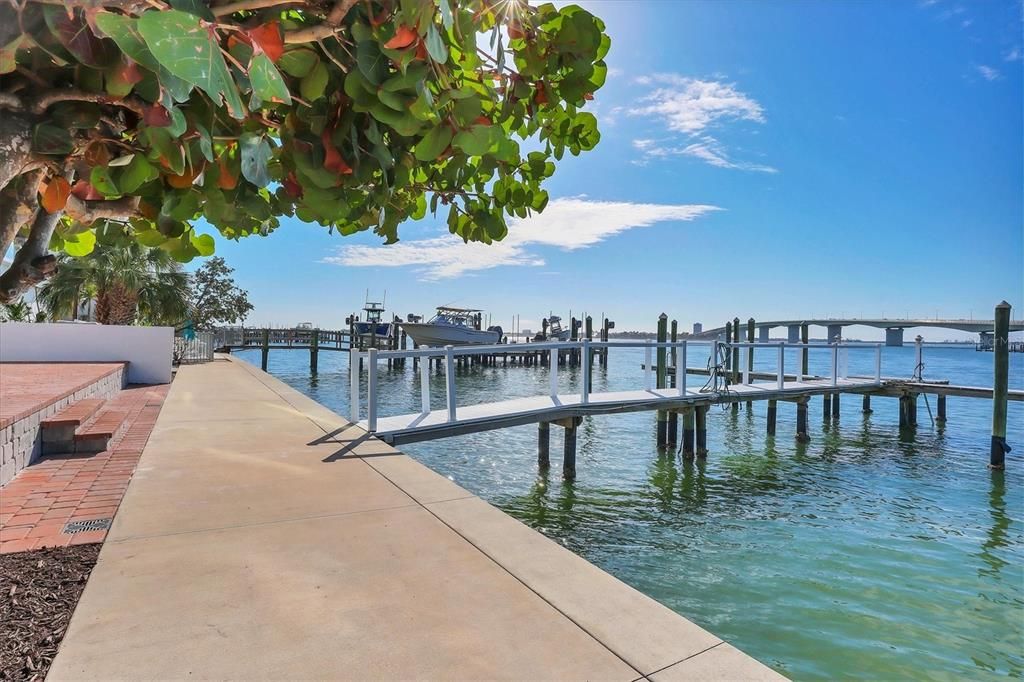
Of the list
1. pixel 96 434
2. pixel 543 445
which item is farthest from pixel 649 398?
pixel 96 434

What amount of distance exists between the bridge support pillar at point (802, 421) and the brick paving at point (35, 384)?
14.4m

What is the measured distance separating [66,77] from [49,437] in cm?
565

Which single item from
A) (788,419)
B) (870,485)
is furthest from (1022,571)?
(788,419)

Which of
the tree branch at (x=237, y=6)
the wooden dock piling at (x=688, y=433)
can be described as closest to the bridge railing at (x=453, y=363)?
the wooden dock piling at (x=688, y=433)

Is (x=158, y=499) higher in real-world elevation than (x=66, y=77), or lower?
lower

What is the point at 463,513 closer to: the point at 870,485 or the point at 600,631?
the point at 600,631

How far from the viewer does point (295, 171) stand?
1.81 metres

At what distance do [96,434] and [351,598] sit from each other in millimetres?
4665

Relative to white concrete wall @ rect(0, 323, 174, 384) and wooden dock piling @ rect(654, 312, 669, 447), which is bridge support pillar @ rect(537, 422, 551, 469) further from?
white concrete wall @ rect(0, 323, 174, 384)

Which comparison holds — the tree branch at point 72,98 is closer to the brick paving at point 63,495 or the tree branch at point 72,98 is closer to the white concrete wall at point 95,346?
the brick paving at point 63,495

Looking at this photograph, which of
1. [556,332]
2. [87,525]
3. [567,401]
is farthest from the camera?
[556,332]

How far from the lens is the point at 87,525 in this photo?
11.8ft

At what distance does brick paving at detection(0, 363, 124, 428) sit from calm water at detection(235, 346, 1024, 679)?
18.0 ft

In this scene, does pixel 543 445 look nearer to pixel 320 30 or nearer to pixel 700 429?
pixel 700 429
